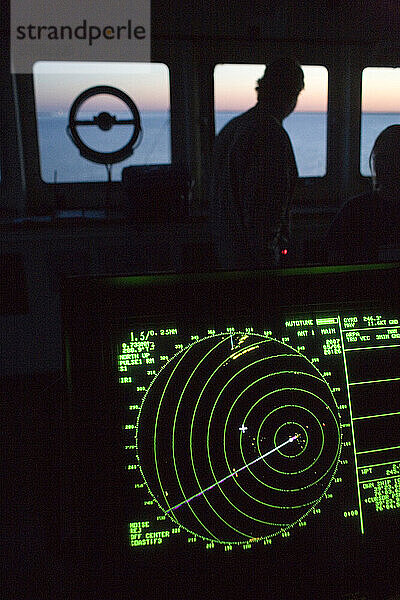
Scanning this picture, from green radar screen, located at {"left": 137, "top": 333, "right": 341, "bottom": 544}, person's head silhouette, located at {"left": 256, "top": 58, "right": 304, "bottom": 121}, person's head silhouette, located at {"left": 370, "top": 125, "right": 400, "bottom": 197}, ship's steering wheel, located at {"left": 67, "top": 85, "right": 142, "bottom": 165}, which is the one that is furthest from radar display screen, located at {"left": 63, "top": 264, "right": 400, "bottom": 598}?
ship's steering wheel, located at {"left": 67, "top": 85, "right": 142, "bottom": 165}

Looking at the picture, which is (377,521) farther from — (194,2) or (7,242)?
(194,2)

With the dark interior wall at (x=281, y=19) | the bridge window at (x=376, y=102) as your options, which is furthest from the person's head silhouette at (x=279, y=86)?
the bridge window at (x=376, y=102)

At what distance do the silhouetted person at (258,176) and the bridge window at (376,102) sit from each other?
1845 millimetres

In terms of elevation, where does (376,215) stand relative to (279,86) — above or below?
below

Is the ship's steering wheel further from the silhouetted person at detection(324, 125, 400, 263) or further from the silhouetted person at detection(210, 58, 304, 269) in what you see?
the silhouetted person at detection(324, 125, 400, 263)

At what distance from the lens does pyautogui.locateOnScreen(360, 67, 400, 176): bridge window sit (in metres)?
3.79

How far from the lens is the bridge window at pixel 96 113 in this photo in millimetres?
3373

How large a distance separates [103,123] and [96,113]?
0.23 ft

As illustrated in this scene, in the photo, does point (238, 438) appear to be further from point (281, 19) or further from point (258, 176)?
point (281, 19)

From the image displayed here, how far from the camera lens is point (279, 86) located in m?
2.08

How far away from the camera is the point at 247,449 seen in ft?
1.78

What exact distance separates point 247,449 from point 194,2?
3.06 m

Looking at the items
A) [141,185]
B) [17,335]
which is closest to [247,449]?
[141,185]

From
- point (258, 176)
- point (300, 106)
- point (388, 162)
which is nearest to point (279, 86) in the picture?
point (258, 176)
